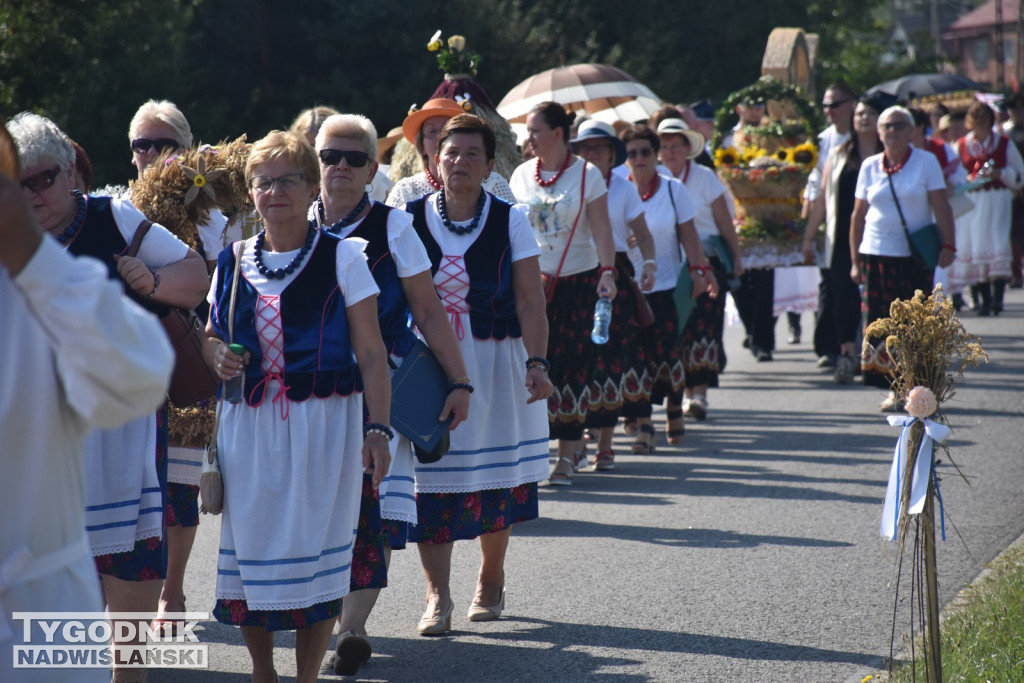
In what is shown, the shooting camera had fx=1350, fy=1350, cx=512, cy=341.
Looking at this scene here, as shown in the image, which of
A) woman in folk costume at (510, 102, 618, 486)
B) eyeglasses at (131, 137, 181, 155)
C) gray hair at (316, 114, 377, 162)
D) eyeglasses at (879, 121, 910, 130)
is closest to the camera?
gray hair at (316, 114, 377, 162)

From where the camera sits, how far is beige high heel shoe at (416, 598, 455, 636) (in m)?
5.09

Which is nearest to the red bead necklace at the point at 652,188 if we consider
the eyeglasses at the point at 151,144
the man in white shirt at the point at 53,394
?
the eyeglasses at the point at 151,144

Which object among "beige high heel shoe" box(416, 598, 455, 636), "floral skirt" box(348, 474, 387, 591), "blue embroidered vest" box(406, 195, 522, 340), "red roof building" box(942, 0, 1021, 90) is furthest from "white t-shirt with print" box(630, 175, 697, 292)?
"red roof building" box(942, 0, 1021, 90)

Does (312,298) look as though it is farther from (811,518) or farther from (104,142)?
(104,142)

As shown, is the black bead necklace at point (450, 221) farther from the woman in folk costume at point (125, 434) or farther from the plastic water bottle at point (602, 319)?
the plastic water bottle at point (602, 319)

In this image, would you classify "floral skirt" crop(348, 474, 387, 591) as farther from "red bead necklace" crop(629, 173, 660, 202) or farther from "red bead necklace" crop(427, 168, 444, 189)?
"red bead necklace" crop(629, 173, 660, 202)

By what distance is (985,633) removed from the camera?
4.48m

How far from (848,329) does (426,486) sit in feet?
23.0

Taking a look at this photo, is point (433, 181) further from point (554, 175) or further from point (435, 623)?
point (435, 623)

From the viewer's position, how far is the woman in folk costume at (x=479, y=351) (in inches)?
202

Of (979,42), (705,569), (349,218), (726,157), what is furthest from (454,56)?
(979,42)

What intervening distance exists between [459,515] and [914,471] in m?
1.91

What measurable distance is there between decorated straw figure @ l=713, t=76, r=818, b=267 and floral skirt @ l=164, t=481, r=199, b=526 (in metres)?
7.68

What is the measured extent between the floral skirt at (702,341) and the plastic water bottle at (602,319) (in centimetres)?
240
